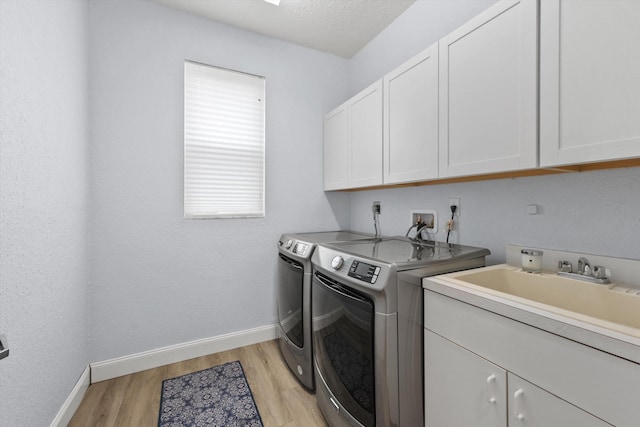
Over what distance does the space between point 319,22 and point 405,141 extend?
138cm

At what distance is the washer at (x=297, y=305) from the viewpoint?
69.3 inches

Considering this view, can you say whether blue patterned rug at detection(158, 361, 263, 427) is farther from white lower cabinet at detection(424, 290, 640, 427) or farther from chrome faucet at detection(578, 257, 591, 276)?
chrome faucet at detection(578, 257, 591, 276)

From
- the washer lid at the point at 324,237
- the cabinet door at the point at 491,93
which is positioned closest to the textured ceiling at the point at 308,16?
the cabinet door at the point at 491,93

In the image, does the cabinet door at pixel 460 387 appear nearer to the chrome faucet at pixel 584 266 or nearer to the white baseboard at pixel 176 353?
the chrome faucet at pixel 584 266

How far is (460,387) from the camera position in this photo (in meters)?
1.02

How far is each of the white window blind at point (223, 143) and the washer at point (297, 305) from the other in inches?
23.9

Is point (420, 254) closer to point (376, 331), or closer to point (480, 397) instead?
point (376, 331)

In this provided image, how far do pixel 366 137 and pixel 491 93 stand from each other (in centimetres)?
95

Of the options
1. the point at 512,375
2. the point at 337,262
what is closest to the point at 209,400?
the point at 337,262

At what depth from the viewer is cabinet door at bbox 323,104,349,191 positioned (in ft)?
7.66

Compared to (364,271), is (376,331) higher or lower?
lower

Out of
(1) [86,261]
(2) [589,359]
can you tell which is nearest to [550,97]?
(2) [589,359]

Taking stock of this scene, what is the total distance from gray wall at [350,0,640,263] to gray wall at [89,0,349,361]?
0.90 metres

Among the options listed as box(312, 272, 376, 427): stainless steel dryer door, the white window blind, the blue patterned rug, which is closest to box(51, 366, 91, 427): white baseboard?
the blue patterned rug
